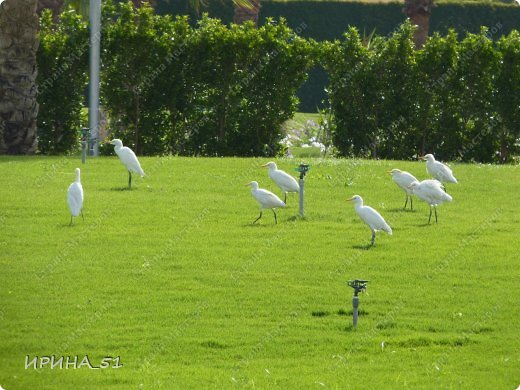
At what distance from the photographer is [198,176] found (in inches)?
817

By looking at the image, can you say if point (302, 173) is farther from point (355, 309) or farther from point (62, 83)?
point (62, 83)

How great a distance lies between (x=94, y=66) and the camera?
971 inches

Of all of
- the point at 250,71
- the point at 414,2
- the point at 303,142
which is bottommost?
the point at 303,142

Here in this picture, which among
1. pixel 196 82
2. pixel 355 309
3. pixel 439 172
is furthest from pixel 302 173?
pixel 196 82

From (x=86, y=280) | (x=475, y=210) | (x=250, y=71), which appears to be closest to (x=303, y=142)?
(x=250, y=71)

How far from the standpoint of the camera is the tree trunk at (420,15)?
1357 inches

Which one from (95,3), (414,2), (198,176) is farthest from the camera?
(414,2)

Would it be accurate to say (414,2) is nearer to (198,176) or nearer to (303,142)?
(303,142)

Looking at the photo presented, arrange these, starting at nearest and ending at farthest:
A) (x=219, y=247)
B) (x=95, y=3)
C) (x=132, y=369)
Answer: (x=132, y=369), (x=219, y=247), (x=95, y=3)

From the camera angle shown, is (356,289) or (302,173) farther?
(302,173)

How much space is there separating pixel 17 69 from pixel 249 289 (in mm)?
12504

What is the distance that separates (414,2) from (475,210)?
1759cm

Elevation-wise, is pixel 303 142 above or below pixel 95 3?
below

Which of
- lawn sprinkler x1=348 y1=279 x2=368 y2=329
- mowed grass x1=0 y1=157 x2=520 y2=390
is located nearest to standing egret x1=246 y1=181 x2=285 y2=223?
mowed grass x1=0 y1=157 x2=520 y2=390
